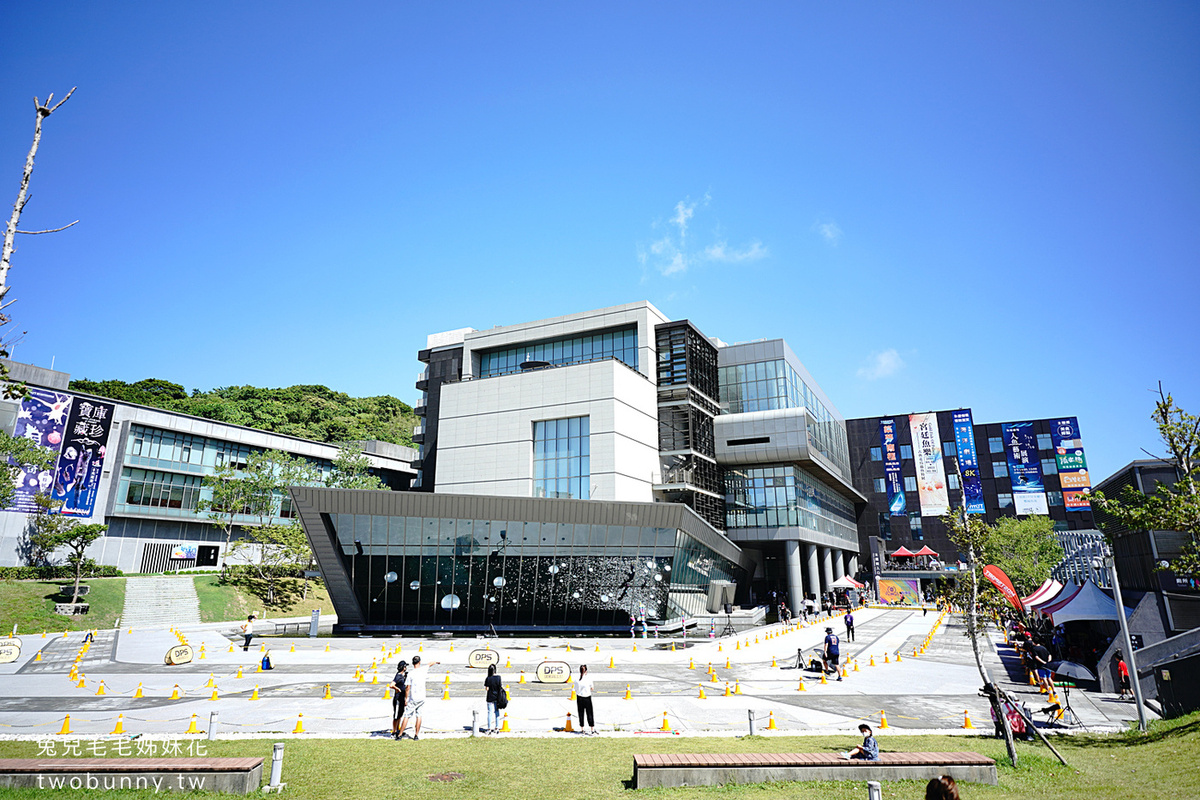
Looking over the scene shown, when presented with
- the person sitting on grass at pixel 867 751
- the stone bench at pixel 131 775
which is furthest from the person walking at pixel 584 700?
the stone bench at pixel 131 775

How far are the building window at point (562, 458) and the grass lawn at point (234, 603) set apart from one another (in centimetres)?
1965

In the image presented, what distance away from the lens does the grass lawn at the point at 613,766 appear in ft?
32.9

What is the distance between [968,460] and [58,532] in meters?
102

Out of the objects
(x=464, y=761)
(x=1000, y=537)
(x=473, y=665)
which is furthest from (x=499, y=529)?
(x=1000, y=537)

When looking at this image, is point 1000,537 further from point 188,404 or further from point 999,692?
point 188,404

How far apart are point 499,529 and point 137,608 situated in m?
28.7

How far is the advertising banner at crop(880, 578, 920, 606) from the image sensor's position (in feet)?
234

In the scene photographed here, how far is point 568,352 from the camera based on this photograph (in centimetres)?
6153

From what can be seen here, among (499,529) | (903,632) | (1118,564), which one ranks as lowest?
(903,632)

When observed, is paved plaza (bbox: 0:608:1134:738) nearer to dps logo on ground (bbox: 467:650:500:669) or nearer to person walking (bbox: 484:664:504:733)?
dps logo on ground (bbox: 467:650:500:669)

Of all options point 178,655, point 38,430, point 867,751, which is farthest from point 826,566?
point 38,430

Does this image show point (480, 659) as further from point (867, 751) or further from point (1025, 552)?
point (1025, 552)

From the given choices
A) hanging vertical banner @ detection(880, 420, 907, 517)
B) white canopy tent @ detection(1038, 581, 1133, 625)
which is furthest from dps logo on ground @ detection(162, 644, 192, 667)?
hanging vertical banner @ detection(880, 420, 907, 517)

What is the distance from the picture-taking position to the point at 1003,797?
10.0 meters
